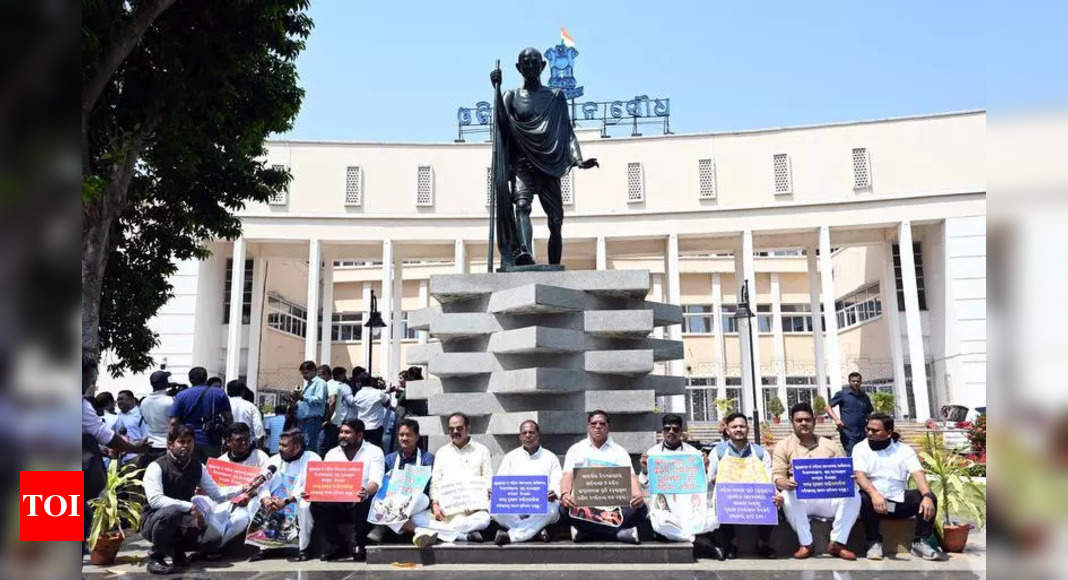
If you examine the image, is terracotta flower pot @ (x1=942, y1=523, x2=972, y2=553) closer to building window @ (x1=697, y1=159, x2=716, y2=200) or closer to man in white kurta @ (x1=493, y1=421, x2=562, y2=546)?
man in white kurta @ (x1=493, y1=421, x2=562, y2=546)

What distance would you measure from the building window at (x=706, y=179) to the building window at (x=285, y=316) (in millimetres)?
22460

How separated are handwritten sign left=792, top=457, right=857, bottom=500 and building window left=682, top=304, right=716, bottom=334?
125 feet

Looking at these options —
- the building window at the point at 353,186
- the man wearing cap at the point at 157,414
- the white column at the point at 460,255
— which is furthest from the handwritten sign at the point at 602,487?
the building window at the point at 353,186

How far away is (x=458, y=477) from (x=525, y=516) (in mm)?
730

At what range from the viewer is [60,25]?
4.15ft

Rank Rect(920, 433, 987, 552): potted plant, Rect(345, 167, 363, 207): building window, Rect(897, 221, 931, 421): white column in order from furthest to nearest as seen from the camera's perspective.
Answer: Rect(345, 167, 363, 207): building window → Rect(897, 221, 931, 421): white column → Rect(920, 433, 987, 552): potted plant

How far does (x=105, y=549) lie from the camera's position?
6.68 m

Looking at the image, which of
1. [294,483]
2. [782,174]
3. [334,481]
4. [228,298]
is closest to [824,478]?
[334,481]

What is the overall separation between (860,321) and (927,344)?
4554 millimetres

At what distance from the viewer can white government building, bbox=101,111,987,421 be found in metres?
36.2

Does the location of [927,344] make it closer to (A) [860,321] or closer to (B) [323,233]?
(A) [860,321]

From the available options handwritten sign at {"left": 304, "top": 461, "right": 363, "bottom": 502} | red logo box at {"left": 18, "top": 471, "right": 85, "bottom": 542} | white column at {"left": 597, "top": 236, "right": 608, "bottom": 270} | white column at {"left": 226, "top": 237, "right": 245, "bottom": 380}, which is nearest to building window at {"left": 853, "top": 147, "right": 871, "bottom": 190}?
white column at {"left": 597, "top": 236, "right": 608, "bottom": 270}

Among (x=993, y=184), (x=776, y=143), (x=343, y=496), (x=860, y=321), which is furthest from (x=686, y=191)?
(x=993, y=184)

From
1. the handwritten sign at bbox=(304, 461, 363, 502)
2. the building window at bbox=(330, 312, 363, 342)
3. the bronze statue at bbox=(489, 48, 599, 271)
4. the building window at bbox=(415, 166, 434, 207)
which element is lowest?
the handwritten sign at bbox=(304, 461, 363, 502)
